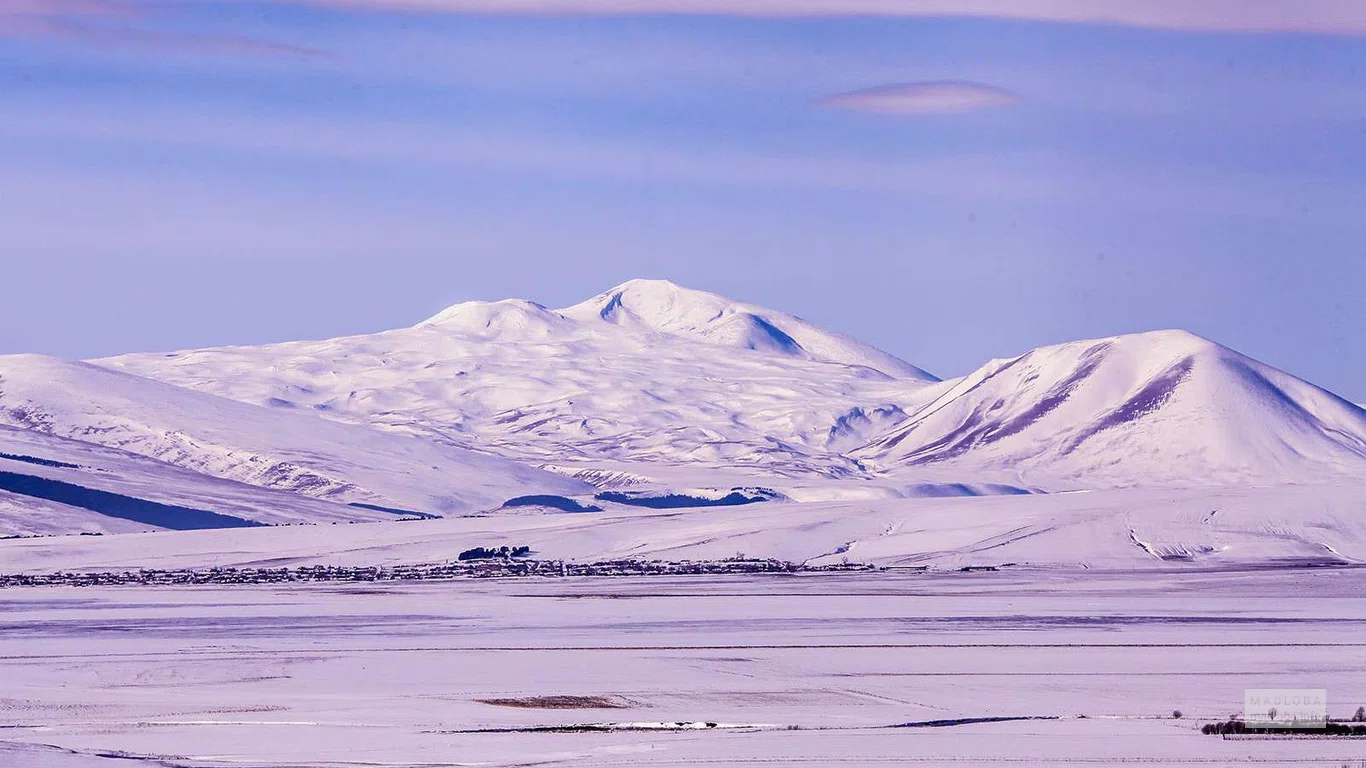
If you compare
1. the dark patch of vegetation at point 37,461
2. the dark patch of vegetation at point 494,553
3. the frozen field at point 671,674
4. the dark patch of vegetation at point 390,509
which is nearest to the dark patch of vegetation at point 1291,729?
the frozen field at point 671,674

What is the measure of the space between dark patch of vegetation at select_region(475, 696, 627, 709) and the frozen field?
120 millimetres

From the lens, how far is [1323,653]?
5194cm

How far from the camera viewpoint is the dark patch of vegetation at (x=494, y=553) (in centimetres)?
10912

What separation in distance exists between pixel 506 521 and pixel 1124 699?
289ft

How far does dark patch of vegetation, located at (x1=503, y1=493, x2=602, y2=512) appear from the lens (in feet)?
588

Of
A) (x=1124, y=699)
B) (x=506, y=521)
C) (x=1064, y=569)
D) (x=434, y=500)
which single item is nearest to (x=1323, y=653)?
(x=1124, y=699)

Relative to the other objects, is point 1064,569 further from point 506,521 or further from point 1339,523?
point 506,521

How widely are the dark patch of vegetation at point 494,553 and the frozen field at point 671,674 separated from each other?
29.0 metres

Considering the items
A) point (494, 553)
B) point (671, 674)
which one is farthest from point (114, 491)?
point (671, 674)

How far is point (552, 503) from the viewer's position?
7131 inches

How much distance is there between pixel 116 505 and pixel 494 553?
5059cm

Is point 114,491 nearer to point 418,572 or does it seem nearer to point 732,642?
point 418,572

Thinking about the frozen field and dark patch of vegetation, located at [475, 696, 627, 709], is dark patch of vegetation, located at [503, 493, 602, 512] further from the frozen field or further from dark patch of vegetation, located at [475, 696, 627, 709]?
dark patch of vegetation, located at [475, 696, 627, 709]

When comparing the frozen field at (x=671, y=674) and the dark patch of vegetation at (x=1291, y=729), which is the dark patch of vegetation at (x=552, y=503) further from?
the dark patch of vegetation at (x=1291, y=729)
